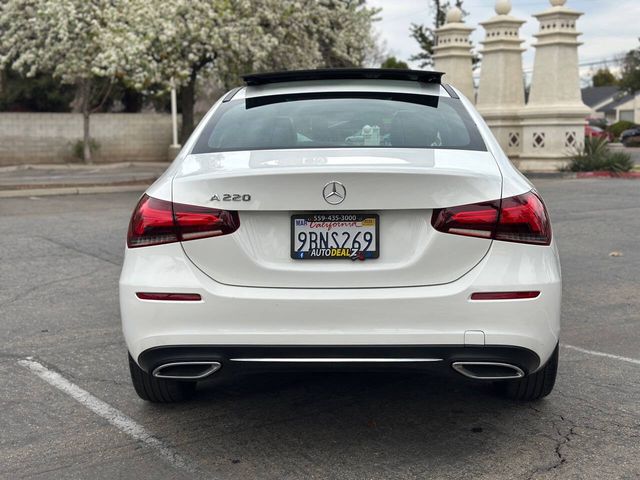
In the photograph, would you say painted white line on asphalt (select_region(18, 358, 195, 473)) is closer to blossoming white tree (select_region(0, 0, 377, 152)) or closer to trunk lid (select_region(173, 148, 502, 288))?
trunk lid (select_region(173, 148, 502, 288))

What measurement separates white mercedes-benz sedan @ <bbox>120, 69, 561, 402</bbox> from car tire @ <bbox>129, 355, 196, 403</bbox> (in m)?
0.57

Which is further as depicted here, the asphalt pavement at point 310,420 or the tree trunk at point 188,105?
the tree trunk at point 188,105

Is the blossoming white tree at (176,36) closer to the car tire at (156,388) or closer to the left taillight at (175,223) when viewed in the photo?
the car tire at (156,388)

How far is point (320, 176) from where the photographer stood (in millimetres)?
3838

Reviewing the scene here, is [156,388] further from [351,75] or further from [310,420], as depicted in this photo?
[351,75]

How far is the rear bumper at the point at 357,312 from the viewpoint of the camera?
381 centimetres

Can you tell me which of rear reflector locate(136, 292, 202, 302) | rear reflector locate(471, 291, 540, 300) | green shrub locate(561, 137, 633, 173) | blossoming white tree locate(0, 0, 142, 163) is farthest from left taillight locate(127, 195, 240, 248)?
green shrub locate(561, 137, 633, 173)

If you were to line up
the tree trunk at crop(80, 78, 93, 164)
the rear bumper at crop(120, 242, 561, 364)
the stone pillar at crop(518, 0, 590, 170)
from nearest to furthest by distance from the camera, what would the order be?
the rear bumper at crop(120, 242, 561, 364) < the stone pillar at crop(518, 0, 590, 170) < the tree trunk at crop(80, 78, 93, 164)

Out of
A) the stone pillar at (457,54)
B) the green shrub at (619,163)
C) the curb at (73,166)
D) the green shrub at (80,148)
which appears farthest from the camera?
the green shrub at (80,148)

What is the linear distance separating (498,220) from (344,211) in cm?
66

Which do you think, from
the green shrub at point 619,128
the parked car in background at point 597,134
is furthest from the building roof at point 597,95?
the parked car in background at point 597,134

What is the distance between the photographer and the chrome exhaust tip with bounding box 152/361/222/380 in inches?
156

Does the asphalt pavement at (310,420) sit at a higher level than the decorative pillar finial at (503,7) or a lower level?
lower

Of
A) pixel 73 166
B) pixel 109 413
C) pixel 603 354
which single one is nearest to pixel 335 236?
pixel 109 413
